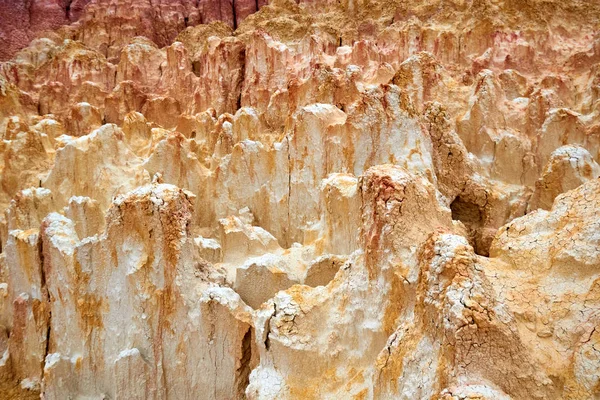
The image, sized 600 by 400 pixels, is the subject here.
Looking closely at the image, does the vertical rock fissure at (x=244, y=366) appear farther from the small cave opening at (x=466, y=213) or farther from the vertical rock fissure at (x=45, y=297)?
the small cave opening at (x=466, y=213)

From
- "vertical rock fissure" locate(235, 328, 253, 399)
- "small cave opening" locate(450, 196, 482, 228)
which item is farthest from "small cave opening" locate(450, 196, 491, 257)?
"vertical rock fissure" locate(235, 328, 253, 399)

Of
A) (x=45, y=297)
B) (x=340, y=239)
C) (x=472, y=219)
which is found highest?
(x=340, y=239)

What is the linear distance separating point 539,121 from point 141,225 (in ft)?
24.6

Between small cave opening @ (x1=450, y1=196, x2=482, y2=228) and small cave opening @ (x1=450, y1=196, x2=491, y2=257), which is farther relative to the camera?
small cave opening @ (x1=450, y1=196, x2=482, y2=228)

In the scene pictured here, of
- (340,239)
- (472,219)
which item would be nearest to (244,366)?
(340,239)

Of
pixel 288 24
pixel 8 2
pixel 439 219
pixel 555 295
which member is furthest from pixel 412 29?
pixel 8 2

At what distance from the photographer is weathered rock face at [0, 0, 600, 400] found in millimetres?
3074

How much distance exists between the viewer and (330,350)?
12.7 ft

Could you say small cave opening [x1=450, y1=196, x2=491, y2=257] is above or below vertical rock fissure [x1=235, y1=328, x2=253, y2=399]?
above

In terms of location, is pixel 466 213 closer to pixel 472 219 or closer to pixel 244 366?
pixel 472 219

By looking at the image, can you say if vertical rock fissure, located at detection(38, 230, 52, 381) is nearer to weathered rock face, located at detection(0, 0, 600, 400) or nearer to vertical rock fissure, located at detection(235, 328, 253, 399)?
weathered rock face, located at detection(0, 0, 600, 400)

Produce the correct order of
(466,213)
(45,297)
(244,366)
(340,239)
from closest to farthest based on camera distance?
(244,366)
(340,239)
(45,297)
(466,213)

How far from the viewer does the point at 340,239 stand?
5449 mm

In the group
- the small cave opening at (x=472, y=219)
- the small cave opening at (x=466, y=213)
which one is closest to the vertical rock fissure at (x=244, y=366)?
the small cave opening at (x=472, y=219)
